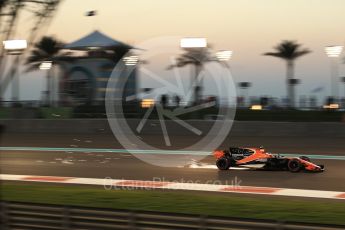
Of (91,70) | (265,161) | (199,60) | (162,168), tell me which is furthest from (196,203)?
(91,70)

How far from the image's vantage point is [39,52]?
2137 inches

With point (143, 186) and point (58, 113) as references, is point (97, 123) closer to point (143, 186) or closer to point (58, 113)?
point (58, 113)

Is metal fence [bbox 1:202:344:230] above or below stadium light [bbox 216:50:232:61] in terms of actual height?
below

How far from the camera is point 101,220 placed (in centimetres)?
629

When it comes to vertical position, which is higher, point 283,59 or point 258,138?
point 283,59

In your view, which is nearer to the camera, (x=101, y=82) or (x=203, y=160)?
(x=203, y=160)

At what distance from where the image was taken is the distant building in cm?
3441

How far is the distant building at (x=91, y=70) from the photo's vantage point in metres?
34.4

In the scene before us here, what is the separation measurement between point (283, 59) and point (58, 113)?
34441 mm

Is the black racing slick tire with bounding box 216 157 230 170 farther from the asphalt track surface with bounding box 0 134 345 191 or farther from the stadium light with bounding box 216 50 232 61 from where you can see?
the stadium light with bounding box 216 50 232 61

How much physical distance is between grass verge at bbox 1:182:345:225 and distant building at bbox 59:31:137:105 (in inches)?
763

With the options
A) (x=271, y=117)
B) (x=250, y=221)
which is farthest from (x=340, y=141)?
(x=250, y=221)

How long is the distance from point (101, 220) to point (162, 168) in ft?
26.5

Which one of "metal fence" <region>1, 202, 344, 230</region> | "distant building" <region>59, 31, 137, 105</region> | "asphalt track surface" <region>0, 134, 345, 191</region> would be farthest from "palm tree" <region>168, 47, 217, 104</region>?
"metal fence" <region>1, 202, 344, 230</region>
